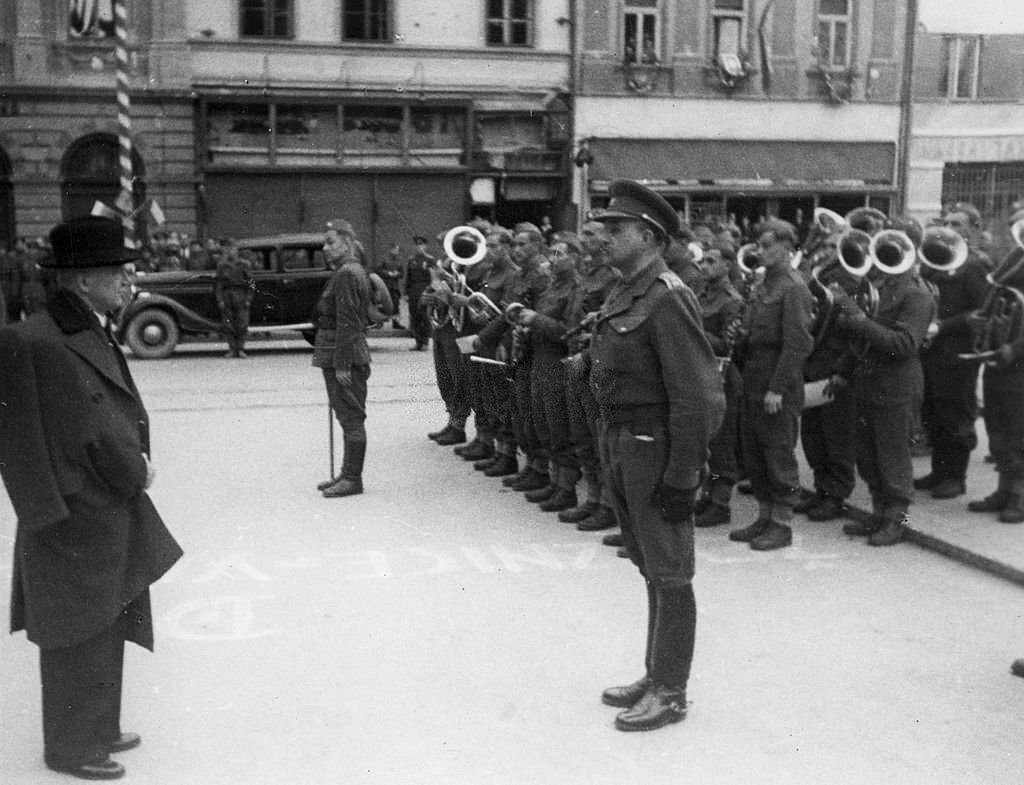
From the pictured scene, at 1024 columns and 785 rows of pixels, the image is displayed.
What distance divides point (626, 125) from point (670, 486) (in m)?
25.0

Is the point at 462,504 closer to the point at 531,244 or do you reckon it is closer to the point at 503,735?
the point at 531,244

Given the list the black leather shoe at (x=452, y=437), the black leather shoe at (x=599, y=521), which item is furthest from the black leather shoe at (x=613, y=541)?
the black leather shoe at (x=452, y=437)

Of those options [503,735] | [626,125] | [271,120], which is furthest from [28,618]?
[626,125]

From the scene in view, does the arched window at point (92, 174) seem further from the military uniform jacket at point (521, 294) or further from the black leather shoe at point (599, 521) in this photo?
the black leather shoe at point (599, 521)

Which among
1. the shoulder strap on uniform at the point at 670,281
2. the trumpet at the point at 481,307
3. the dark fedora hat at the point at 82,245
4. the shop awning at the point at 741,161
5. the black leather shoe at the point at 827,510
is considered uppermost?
the shop awning at the point at 741,161

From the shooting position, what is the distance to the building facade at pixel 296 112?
84.6ft

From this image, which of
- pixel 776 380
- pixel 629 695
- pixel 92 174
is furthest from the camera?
pixel 92 174

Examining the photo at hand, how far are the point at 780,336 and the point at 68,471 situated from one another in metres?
4.68

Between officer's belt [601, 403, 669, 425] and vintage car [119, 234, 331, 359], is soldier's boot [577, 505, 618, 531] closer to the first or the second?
officer's belt [601, 403, 669, 425]

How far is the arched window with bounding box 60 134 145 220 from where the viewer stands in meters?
26.1

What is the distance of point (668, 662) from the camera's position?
497 cm

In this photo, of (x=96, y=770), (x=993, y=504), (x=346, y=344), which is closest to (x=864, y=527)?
(x=993, y=504)

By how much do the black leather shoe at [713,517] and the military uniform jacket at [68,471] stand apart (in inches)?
183

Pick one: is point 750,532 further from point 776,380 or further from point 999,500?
point 999,500
